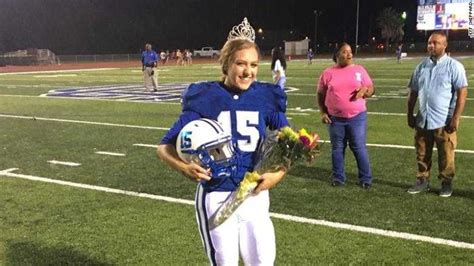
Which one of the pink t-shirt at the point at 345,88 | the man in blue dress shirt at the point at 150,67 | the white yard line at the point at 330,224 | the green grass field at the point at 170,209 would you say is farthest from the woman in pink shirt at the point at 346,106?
the man in blue dress shirt at the point at 150,67

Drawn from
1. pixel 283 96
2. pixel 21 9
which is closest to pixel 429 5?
pixel 21 9

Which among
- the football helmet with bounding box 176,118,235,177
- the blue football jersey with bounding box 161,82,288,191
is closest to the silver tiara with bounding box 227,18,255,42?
the blue football jersey with bounding box 161,82,288,191

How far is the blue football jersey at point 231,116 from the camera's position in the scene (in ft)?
9.38

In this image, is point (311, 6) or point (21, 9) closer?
point (21, 9)

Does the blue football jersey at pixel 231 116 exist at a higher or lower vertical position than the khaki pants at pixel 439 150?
higher

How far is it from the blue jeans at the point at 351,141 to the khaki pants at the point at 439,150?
0.61 meters

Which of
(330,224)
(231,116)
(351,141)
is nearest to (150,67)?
(351,141)

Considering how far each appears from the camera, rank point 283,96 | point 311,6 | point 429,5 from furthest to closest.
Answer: point 311,6 → point 429,5 → point 283,96

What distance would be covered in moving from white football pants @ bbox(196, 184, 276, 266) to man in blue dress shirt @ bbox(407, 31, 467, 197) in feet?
12.2

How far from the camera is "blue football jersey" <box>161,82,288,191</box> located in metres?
2.86

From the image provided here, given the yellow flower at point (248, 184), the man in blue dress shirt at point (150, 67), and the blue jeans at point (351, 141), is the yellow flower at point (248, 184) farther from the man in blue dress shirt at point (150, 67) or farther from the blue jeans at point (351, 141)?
the man in blue dress shirt at point (150, 67)

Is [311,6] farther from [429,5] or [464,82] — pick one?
[464,82]

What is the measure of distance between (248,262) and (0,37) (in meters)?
63.0

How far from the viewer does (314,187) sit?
22.3 feet
